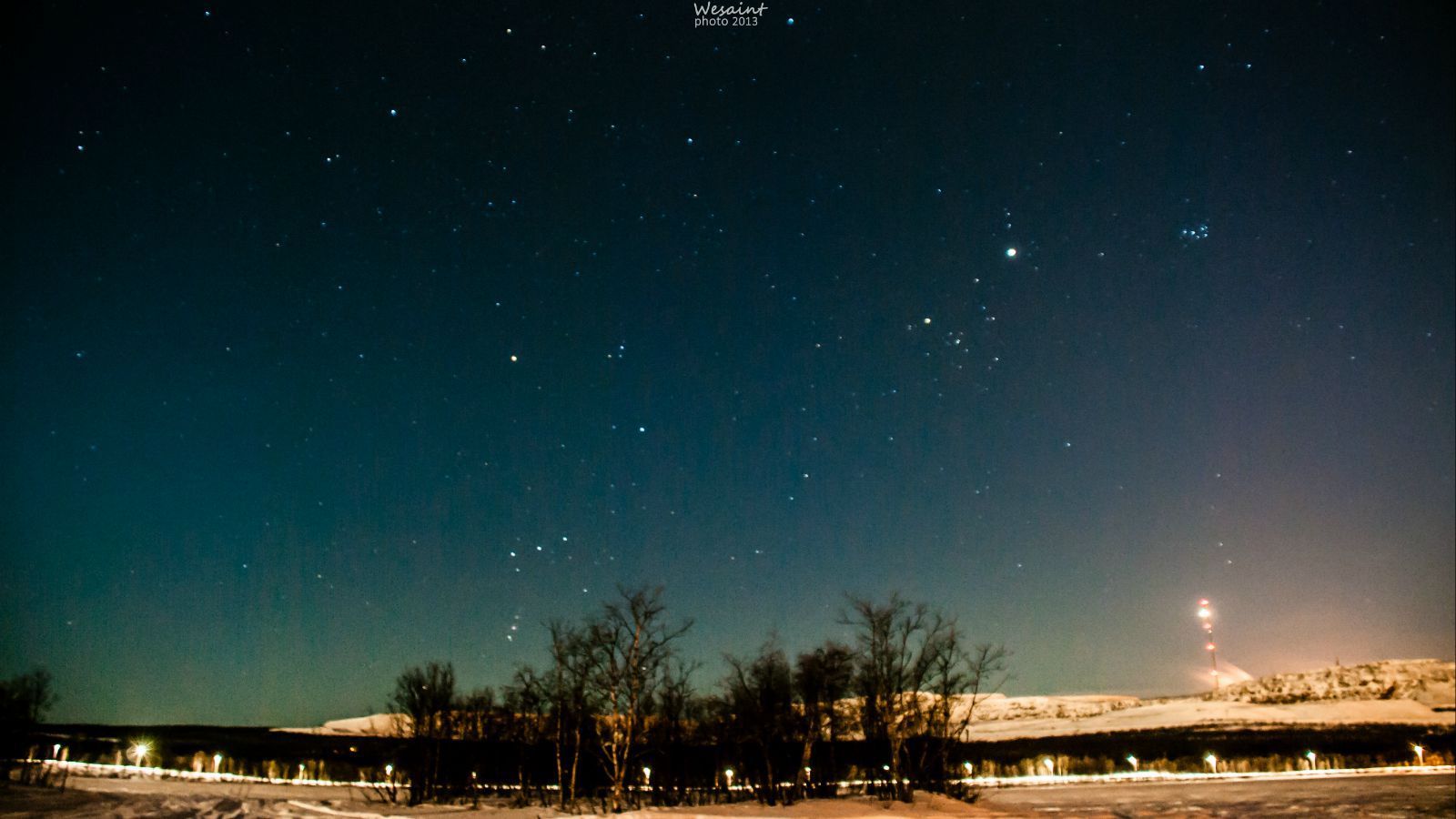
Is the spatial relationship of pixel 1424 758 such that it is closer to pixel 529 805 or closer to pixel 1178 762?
pixel 1178 762

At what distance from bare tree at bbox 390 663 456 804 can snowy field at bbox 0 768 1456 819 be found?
7.46 feet

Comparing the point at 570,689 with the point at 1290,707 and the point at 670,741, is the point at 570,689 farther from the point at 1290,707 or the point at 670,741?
the point at 1290,707

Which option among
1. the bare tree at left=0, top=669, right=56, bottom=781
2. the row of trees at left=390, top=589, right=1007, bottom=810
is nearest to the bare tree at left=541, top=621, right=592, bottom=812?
the row of trees at left=390, top=589, right=1007, bottom=810

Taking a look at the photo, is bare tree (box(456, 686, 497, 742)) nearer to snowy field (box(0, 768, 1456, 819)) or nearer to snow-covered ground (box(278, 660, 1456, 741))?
snowy field (box(0, 768, 1456, 819))

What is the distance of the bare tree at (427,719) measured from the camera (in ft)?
120

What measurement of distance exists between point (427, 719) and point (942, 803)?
25.6m

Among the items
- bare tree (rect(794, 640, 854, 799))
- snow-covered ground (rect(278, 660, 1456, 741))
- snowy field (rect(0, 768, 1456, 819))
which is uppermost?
bare tree (rect(794, 640, 854, 799))

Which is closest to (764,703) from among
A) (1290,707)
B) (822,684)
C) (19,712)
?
(822,684)

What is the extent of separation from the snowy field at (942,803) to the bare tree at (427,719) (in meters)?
2.27

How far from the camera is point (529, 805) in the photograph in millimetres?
33500

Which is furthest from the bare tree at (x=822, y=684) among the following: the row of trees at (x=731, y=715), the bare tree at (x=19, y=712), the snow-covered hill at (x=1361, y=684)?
the snow-covered hill at (x=1361, y=684)

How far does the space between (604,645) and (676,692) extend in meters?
13.5

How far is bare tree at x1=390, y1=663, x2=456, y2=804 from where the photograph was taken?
36.5 m

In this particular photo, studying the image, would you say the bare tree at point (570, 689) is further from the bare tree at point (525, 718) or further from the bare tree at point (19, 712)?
the bare tree at point (19, 712)
